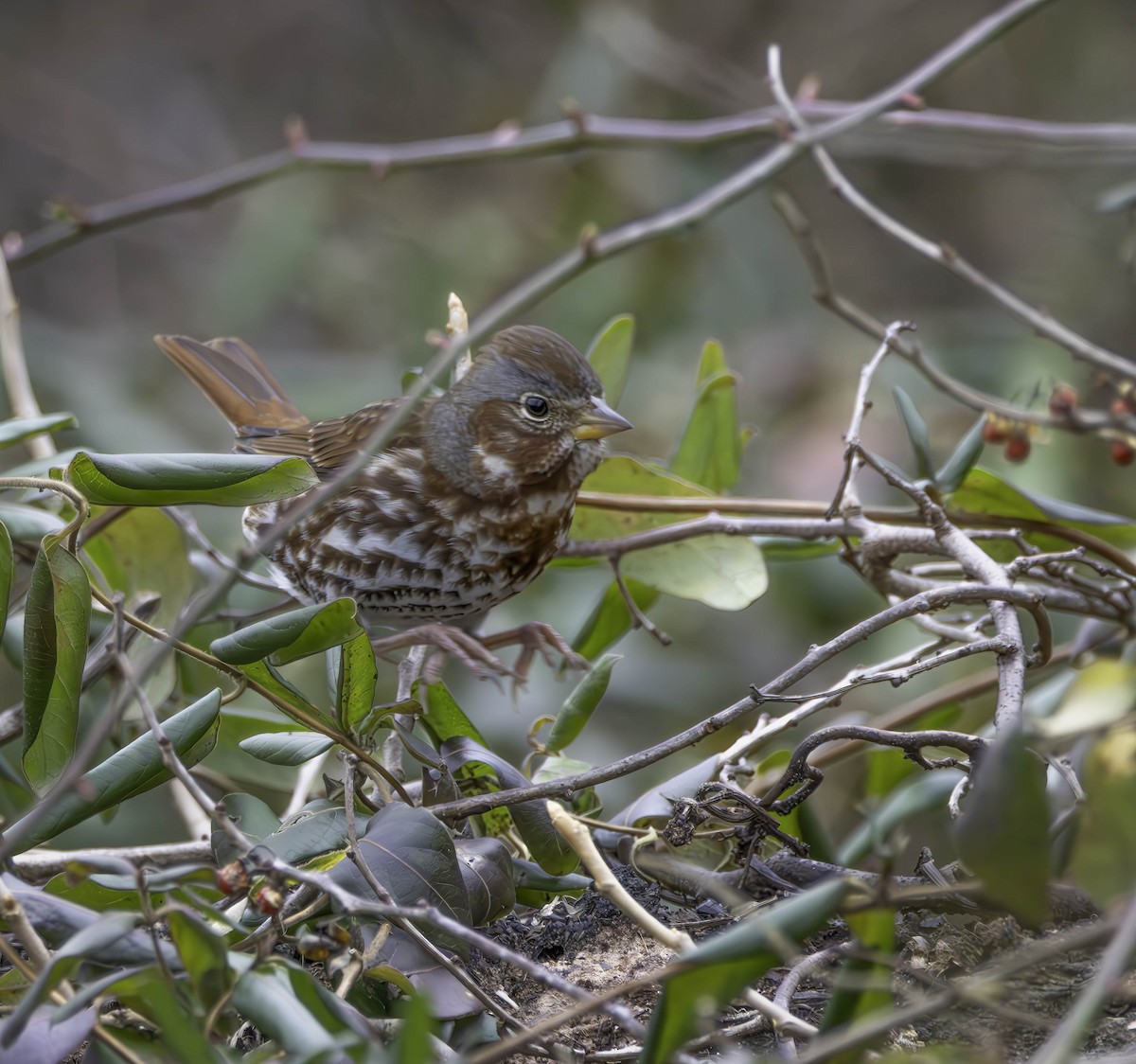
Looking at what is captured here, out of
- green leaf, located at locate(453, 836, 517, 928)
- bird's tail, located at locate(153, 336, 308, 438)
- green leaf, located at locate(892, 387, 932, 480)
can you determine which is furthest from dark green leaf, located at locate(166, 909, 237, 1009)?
bird's tail, located at locate(153, 336, 308, 438)

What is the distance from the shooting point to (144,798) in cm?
486

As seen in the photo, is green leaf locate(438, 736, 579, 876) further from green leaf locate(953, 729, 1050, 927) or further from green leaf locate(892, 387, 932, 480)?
green leaf locate(892, 387, 932, 480)

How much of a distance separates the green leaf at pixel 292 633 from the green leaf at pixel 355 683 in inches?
2.6

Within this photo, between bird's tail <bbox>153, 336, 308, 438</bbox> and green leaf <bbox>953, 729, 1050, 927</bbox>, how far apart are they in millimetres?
2805

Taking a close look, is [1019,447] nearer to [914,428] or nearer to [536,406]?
A: [914,428]

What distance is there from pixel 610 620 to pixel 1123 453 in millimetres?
1135

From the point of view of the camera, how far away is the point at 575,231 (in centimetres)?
570

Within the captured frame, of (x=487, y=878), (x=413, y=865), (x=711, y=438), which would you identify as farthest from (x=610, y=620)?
(x=413, y=865)

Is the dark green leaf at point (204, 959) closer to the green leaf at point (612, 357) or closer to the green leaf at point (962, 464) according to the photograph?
the green leaf at point (962, 464)

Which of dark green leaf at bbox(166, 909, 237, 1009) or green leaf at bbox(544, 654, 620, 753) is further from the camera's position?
green leaf at bbox(544, 654, 620, 753)

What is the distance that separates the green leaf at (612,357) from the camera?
3.06m

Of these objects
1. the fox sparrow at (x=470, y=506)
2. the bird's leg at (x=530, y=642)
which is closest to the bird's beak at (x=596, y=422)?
the fox sparrow at (x=470, y=506)

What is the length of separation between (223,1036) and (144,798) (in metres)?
3.74

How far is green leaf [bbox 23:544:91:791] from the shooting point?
1.67 m
